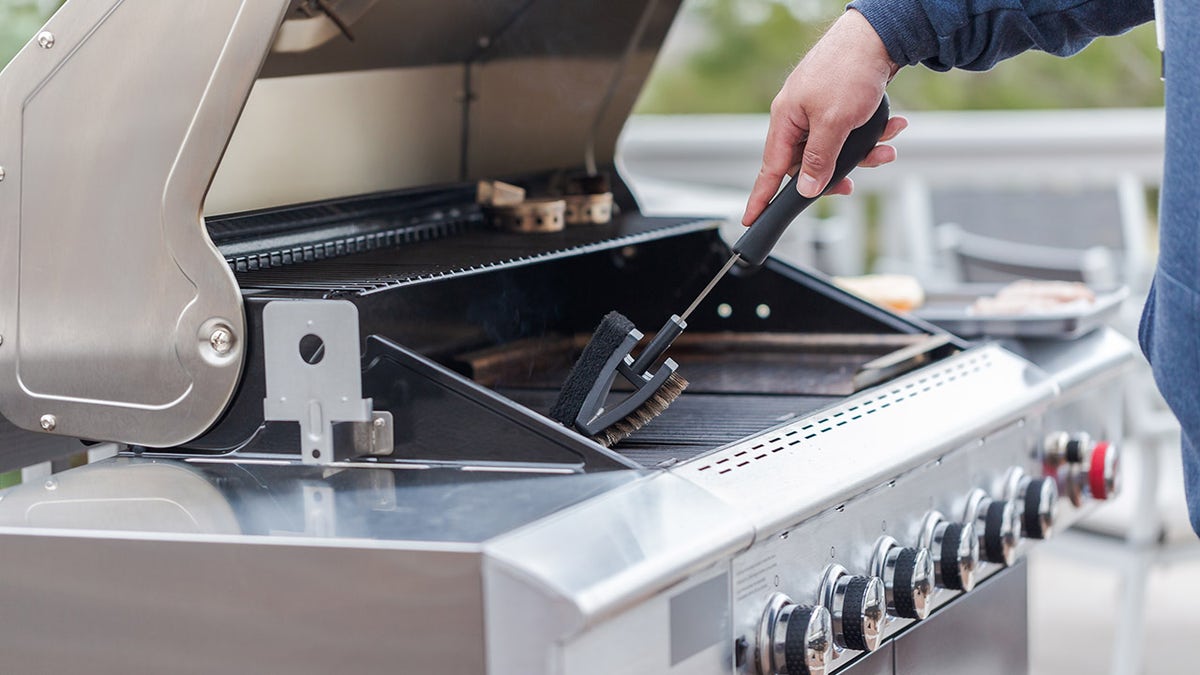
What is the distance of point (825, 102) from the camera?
1.28m

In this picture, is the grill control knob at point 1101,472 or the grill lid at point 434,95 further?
the grill control knob at point 1101,472

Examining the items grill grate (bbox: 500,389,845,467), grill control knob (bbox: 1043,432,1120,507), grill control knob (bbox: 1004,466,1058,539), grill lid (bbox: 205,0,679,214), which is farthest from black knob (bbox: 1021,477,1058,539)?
grill lid (bbox: 205,0,679,214)

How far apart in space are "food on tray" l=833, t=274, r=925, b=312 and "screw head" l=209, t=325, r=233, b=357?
3.22 ft

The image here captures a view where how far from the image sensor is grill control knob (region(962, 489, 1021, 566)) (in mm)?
1464

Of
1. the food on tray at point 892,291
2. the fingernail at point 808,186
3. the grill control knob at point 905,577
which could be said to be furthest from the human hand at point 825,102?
the food on tray at point 892,291

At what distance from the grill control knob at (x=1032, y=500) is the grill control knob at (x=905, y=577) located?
0.91 feet

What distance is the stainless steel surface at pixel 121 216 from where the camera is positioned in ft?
3.89

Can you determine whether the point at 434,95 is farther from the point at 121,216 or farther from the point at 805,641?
the point at 805,641

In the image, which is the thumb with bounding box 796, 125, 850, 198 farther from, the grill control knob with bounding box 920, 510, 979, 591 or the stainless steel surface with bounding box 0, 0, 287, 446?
the stainless steel surface with bounding box 0, 0, 287, 446

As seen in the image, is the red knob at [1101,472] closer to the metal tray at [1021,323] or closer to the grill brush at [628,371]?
the metal tray at [1021,323]

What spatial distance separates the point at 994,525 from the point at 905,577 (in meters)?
0.21

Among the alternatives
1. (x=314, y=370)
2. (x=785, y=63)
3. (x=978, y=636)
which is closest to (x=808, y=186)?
(x=314, y=370)

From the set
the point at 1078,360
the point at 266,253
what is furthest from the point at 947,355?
the point at 266,253

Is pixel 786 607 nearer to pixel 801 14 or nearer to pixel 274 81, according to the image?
pixel 274 81
